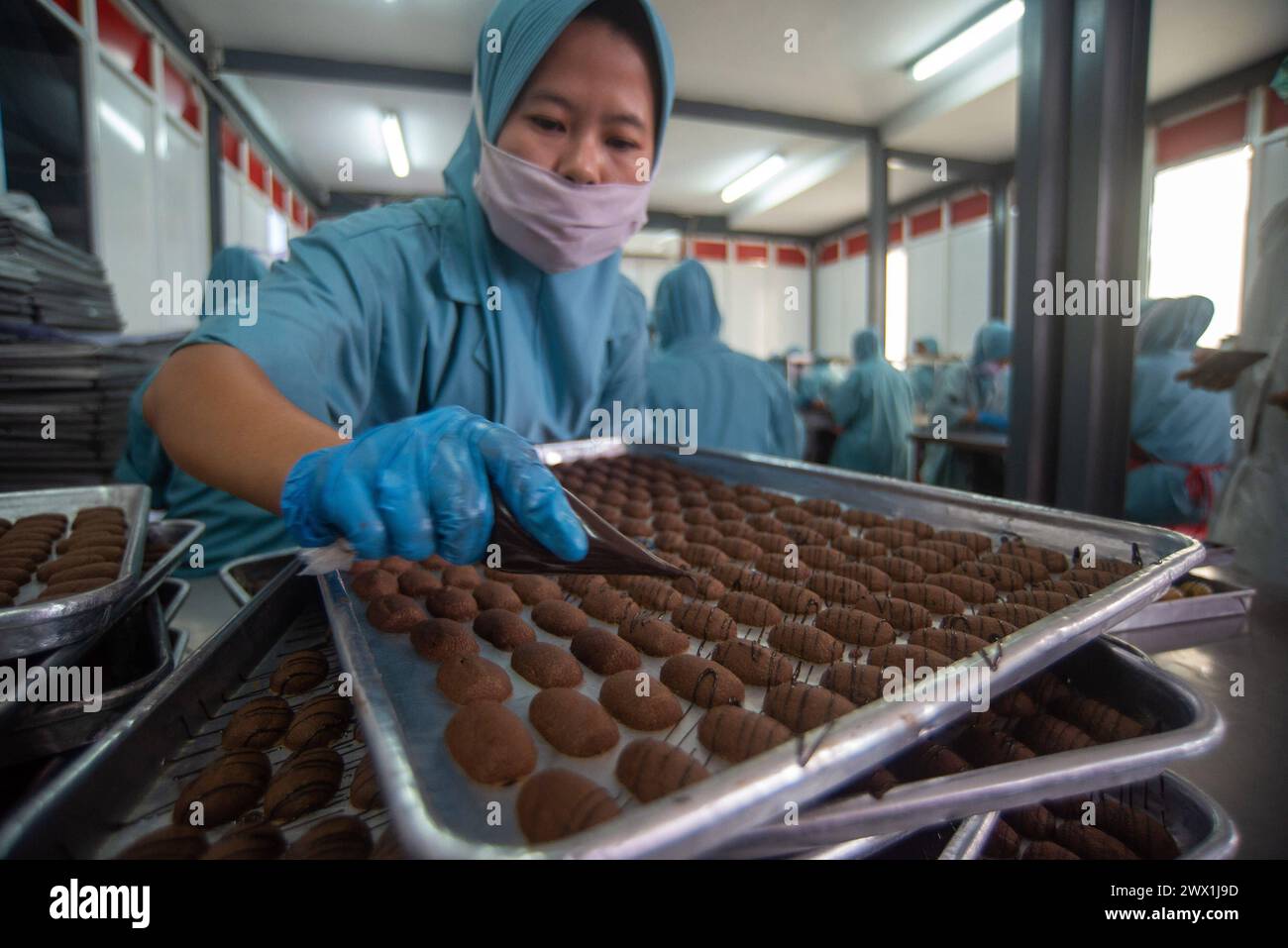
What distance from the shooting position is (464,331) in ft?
5.12

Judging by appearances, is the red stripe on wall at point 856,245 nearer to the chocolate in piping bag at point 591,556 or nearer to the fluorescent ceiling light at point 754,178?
the fluorescent ceiling light at point 754,178

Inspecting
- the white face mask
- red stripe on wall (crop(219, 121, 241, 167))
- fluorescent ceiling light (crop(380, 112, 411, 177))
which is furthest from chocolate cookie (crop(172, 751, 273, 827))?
fluorescent ceiling light (crop(380, 112, 411, 177))

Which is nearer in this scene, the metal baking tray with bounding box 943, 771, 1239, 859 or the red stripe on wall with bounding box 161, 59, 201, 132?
the metal baking tray with bounding box 943, 771, 1239, 859

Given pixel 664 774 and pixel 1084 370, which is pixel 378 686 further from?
pixel 1084 370

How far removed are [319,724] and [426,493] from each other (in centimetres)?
27

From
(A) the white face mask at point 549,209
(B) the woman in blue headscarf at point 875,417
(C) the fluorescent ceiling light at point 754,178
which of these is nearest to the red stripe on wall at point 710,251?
(C) the fluorescent ceiling light at point 754,178

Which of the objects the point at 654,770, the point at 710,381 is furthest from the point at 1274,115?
the point at 654,770

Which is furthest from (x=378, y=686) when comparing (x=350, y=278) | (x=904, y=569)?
(x=350, y=278)

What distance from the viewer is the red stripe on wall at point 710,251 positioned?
442 inches

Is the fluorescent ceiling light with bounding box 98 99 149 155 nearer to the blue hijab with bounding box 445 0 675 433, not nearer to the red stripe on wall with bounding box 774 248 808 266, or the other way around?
the blue hijab with bounding box 445 0 675 433

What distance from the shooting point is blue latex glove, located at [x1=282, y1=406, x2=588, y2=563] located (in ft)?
2.19

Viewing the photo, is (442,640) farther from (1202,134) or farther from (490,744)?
(1202,134)

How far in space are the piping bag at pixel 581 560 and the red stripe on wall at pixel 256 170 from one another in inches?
272

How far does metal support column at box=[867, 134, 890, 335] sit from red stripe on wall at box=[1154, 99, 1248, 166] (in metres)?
2.58
